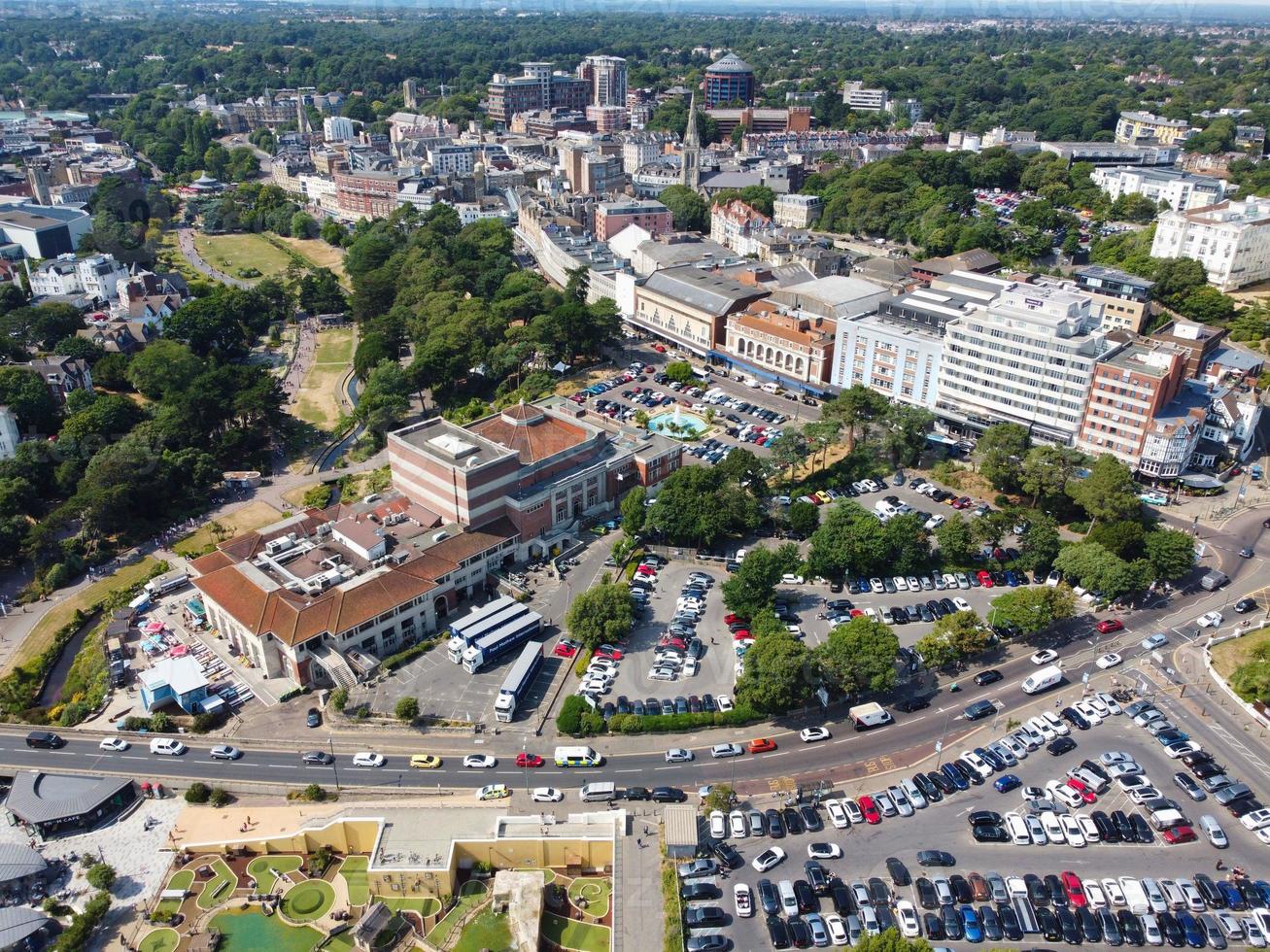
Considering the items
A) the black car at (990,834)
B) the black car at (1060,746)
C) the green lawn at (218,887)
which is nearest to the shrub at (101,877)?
the green lawn at (218,887)

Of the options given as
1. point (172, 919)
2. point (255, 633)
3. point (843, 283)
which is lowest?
point (172, 919)

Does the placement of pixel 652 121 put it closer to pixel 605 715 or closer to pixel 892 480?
pixel 892 480

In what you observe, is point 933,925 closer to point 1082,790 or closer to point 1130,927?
point 1130,927

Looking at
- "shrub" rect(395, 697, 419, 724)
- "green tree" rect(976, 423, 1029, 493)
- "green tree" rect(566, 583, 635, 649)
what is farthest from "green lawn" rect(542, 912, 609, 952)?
"green tree" rect(976, 423, 1029, 493)

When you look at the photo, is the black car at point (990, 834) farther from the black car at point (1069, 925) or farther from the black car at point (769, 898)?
the black car at point (769, 898)

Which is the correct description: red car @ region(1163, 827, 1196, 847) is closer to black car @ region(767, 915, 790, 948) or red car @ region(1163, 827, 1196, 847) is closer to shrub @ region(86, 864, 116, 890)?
black car @ region(767, 915, 790, 948)

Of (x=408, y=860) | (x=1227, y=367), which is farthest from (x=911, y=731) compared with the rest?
(x=1227, y=367)

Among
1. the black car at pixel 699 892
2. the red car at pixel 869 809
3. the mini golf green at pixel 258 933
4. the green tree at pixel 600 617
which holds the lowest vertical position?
the mini golf green at pixel 258 933
